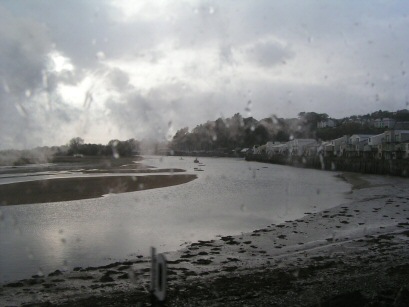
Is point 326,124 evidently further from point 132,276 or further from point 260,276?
point 132,276

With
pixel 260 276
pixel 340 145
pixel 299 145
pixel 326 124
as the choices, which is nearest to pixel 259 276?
pixel 260 276

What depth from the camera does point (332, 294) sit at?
6742 mm

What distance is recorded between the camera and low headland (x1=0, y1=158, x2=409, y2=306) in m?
6.79

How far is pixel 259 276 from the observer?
844cm

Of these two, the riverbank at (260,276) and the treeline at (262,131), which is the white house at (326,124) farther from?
the riverbank at (260,276)

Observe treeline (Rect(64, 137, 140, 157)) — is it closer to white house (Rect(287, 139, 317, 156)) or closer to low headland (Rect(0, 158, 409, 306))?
white house (Rect(287, 139, 317, 156))

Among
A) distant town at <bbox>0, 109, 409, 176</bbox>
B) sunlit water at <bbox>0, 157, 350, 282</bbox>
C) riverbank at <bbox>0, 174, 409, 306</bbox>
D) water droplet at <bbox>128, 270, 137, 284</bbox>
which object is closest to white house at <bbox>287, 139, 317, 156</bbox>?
distant town at <bbox>0, 109, 409, 176</bbox>

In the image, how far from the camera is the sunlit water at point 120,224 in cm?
1118

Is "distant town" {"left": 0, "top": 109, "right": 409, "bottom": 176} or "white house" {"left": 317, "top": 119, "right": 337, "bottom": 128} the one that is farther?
"white house" {"left": 317, "top": 119, "right": 337, "bottom": 128}

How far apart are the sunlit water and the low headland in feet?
3.60

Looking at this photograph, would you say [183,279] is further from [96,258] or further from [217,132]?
[217,132]

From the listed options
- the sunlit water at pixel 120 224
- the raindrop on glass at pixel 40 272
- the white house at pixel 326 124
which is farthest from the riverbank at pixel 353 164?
the raindrop on glass at pixel 40 272

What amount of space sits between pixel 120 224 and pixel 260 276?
8.96 meters

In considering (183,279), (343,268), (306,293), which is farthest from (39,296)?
(343,268)
